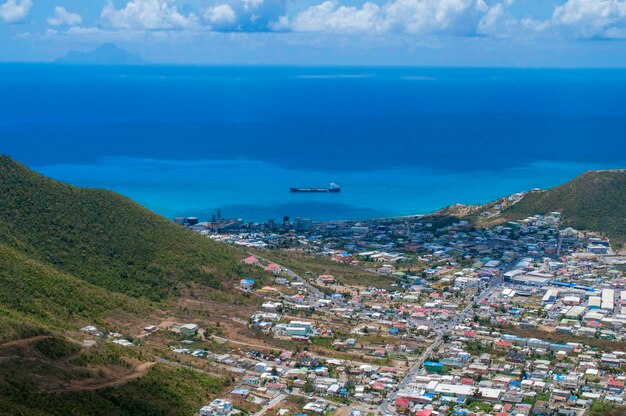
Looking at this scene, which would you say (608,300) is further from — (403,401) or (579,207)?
(579,207)

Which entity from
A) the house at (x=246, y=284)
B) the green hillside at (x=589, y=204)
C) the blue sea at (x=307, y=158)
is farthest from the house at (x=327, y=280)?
the blue sea at (x=307, y=158)

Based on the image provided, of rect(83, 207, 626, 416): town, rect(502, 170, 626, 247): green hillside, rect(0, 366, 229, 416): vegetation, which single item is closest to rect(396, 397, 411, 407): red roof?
rect(83, 207, 626, 416): town

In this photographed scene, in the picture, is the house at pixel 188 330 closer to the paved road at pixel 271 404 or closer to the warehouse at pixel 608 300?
the paved road at pixel 271 404

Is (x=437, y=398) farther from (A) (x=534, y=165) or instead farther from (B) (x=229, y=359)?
(A) (x=534, y=165)

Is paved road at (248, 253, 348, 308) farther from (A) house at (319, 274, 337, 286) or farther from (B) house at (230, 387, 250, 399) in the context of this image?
(B) house at (230, 387, 250, 399)

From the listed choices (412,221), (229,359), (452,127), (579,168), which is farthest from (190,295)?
(452,127)

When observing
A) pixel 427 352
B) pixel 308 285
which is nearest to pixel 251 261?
pixel 308 285
